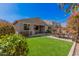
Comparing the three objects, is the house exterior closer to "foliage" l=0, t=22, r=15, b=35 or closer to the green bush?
"foliage" l=0, t=22, r=15, b=35

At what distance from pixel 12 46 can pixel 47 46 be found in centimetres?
106

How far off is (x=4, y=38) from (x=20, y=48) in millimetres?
476

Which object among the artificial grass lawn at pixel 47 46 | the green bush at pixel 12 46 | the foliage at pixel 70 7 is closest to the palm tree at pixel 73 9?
the foliage at pixel 70 7

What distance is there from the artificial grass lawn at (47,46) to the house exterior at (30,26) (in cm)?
21

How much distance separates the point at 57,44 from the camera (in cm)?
649

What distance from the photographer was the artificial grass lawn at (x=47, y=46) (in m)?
6.30

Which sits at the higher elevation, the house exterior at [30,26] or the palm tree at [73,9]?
the palm tree at [73,9]

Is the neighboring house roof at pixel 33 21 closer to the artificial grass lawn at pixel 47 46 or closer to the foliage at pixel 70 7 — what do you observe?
the artificial grass lawn at pixel 47 46

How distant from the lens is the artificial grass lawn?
6301mm

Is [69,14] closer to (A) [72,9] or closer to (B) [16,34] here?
(A) [72,9]

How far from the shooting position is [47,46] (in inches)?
254

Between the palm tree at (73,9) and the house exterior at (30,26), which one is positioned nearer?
the palm tree at (73,9)

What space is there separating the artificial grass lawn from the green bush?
345 millimetres

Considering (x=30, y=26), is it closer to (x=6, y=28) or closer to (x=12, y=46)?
(x=6, y=28)
